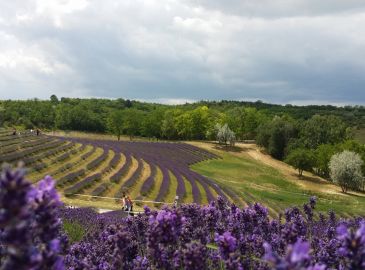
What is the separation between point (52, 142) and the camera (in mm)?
54062

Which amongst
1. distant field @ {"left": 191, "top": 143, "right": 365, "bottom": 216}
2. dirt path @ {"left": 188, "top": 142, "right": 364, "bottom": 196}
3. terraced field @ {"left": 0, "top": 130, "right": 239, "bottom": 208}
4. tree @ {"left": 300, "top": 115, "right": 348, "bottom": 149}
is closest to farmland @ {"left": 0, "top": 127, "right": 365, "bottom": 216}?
terraced field @ {"left": 0, "top": 130, "right": 239, "bottom": 208}

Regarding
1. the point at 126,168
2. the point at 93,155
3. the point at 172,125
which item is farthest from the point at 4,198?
the point at 172,125

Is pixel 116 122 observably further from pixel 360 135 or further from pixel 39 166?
pixel 360 135

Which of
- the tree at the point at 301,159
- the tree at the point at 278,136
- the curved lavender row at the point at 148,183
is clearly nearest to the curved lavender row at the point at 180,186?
the curved lavender row at the point at 148,183

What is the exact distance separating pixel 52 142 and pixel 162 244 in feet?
168

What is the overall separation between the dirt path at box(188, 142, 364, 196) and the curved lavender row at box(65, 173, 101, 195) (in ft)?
136

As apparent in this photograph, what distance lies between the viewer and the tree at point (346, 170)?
7244 cm

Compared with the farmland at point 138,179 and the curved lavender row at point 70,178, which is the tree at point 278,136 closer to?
the farmland at point 138,179

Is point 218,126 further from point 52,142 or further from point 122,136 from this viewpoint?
point 52,142

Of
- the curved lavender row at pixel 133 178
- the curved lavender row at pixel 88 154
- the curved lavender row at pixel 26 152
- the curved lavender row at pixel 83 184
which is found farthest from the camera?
the curved lavender row at pixel 88 154

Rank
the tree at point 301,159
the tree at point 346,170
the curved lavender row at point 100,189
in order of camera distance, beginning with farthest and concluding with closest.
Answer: the tree at point 301,159 → the tree at point 346,170 → the curved lavender row at point 100,189

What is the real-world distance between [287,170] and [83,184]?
183 feet

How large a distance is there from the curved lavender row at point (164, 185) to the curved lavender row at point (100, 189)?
14.7 feet

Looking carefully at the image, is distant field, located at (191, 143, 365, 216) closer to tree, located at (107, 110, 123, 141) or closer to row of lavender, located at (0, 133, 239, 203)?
row of lavender, located at (0, 133, 239, 203)
